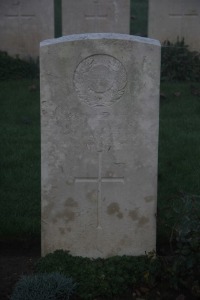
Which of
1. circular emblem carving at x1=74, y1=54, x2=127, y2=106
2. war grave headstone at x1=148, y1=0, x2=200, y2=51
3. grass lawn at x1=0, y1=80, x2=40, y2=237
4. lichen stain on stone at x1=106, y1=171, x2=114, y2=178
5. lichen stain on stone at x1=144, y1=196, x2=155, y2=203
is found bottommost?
grass lawn at x1=0, y1=80, x2=40, y2=237

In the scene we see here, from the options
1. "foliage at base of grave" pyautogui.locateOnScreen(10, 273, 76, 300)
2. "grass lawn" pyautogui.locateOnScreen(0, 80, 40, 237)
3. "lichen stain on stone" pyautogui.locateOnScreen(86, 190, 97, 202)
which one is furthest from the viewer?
"grass lawn" pyautogui.locateOnScreen(0, 80, 40, 237)

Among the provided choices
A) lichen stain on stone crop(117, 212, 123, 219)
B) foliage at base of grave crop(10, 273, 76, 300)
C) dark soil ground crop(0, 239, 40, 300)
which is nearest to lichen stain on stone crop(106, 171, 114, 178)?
lichen stain on stone crop(117, 212, 123, 219)

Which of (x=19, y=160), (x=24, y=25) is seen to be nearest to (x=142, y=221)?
(x=19, y=160)

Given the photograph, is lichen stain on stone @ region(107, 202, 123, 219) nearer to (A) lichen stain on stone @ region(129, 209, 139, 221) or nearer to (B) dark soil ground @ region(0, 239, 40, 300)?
(A) lichen stain on stone @ region(129, 209, 139, 221)

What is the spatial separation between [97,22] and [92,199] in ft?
22.3

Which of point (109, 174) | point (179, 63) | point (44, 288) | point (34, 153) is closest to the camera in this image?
point (44, 288)

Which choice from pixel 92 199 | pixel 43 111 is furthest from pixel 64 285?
pixel 43 111

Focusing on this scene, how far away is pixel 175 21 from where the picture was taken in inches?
436

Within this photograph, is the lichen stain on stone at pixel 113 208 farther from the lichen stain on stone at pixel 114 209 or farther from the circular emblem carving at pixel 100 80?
the circular emblem carving at pixel 100 80

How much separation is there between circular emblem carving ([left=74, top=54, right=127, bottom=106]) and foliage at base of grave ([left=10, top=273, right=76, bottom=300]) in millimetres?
1204

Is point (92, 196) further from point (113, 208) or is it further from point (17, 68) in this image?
point (17, 68)

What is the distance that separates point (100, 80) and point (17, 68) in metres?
6.28

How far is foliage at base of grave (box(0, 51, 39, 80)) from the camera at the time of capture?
34.6 feet

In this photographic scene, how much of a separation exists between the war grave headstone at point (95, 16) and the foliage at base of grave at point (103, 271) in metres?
6.67
